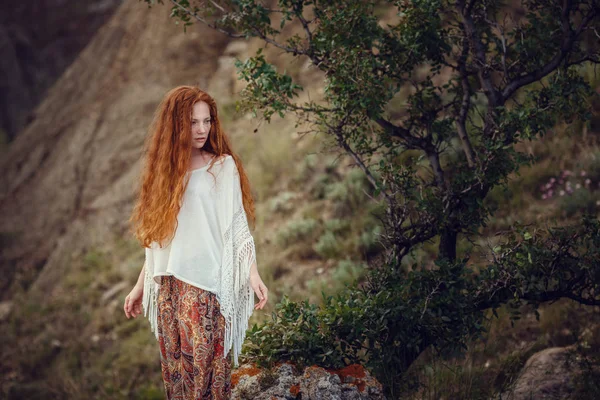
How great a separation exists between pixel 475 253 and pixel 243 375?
3.41 m

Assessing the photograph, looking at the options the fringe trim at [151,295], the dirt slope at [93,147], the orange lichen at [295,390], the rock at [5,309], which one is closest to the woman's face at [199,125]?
the fringe trim at [151,295]

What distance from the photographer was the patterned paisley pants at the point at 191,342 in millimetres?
3109

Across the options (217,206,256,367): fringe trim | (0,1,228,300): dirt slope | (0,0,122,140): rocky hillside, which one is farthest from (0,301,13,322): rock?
(0,0,122,140): rocky hillside

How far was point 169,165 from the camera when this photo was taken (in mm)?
3236

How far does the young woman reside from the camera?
3.13 m

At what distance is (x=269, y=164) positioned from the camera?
857 cm

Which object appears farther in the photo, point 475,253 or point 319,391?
point 475,253

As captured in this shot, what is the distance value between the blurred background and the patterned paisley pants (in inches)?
56.7

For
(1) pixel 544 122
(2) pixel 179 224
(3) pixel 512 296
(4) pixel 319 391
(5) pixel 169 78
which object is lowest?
(4) pixel 319 391

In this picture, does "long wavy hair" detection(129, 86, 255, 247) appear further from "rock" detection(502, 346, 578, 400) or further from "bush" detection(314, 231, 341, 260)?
"bush" detection(314, 231, 341, 260)

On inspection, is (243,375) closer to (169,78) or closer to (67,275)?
(67,275)

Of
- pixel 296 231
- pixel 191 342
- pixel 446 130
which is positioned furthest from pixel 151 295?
pixel 296 231

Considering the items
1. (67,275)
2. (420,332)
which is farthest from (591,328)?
(67,275)

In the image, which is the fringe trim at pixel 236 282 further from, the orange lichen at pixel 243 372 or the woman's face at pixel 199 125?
the woman's face at pixel 199 125
